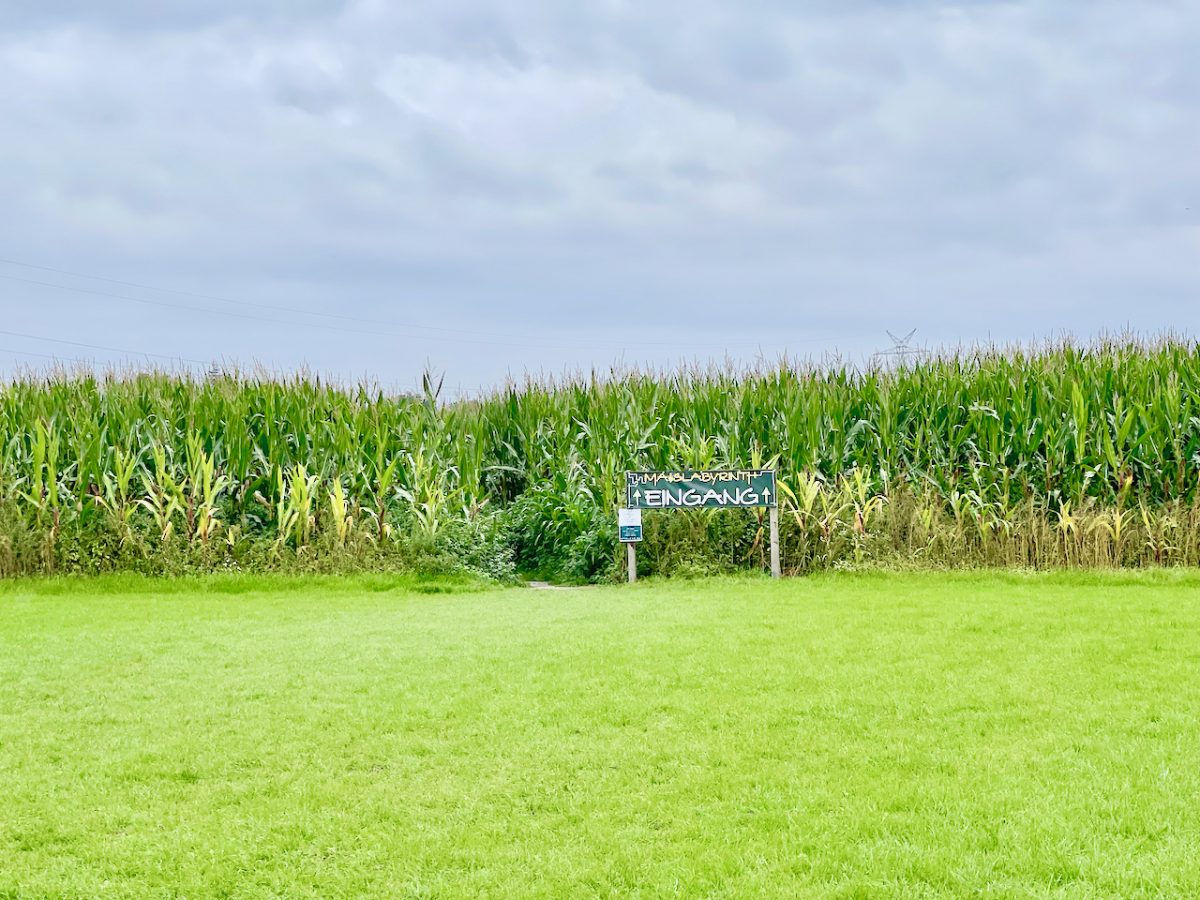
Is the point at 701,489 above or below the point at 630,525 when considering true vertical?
above

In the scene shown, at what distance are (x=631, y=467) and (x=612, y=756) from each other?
27.9 feet

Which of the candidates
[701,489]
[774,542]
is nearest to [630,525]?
[701,489]

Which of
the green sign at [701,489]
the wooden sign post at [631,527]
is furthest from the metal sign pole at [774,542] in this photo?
the wooden sign post at [631,527]

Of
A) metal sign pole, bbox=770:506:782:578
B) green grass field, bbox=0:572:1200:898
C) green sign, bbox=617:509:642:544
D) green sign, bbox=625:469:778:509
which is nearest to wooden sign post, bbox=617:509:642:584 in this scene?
green sign, bbox=617:509:642:544

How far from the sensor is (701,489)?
38.4 feet

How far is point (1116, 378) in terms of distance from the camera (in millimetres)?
13203

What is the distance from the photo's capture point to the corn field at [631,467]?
12.1m

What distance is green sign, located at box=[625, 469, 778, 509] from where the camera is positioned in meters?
11.6

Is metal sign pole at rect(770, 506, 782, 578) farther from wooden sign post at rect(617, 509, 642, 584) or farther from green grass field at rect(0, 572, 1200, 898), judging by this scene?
green grass field at rect(0, 572, 1200, 898)

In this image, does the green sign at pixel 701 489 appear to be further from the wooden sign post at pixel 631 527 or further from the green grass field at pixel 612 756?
the green grass field at pixel 612 756

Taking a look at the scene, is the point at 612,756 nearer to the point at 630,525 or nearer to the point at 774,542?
the point at 630,525

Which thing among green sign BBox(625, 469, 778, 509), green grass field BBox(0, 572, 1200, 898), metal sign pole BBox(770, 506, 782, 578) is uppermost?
green sign BBox(625, 469, 778, 509)

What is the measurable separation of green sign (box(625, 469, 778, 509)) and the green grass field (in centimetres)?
302

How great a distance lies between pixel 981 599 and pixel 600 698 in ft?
17.0
